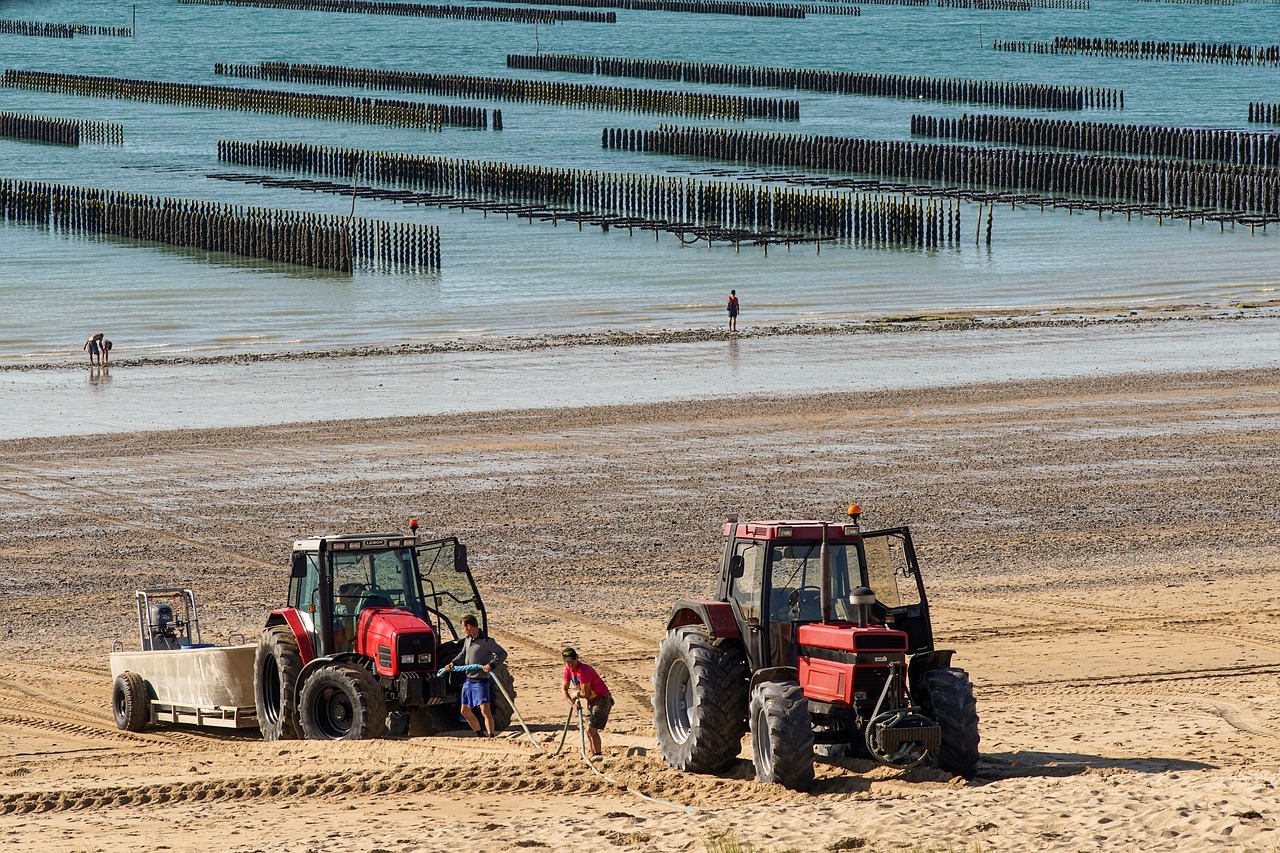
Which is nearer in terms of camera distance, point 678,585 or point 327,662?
point 327,662

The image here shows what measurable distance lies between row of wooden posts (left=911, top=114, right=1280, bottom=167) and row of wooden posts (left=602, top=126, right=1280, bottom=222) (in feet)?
6.79

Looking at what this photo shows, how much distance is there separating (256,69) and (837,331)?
105m

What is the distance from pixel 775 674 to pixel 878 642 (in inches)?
30.4

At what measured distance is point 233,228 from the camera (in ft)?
196

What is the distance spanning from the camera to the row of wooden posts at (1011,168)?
70125 millimetres

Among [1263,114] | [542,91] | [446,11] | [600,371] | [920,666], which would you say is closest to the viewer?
[920,666]

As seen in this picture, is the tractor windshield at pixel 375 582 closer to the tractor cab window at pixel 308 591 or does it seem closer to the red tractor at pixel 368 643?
the red tractor at pixel 368 643

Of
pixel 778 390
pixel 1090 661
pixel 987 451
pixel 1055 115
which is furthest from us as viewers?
pixel 1055 115

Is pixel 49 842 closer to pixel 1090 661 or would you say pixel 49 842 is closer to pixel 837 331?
pixel 1090 661

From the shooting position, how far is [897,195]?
72812 millimetres

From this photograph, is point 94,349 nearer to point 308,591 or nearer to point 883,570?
point 308,591

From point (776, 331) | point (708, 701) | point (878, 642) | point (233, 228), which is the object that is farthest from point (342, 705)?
point (233, 228)

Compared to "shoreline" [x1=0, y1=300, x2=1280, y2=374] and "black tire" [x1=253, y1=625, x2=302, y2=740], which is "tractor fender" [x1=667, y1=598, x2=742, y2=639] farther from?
"shoreline" [x1=0, y1=300, x2=1280, y2=374]

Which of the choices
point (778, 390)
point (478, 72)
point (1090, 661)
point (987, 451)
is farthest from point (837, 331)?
point (478, 72)
